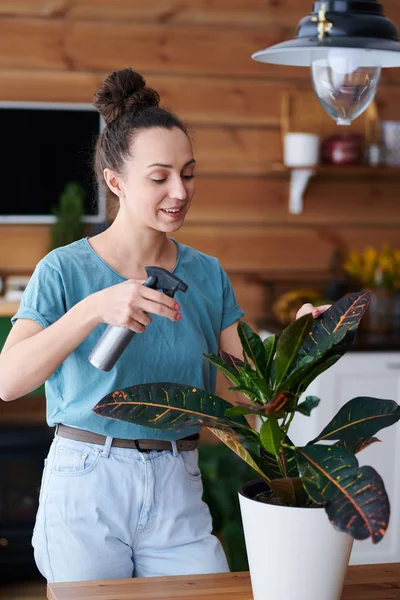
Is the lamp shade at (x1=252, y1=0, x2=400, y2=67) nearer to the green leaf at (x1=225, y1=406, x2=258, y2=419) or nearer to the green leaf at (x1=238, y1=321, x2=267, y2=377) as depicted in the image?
the green leaf at (x1=238, y1=321, x2=267, y2=377)

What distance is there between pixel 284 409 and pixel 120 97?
0.88 meters

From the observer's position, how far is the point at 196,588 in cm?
145

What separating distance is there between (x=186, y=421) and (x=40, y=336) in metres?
0.39

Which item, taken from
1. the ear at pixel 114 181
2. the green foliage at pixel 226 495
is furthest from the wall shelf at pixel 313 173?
the ear at pixel 114 181

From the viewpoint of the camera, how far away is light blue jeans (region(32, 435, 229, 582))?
1701 millimetres

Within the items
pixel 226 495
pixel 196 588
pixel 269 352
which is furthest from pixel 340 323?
pixel 226 495

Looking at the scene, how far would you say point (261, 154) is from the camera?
393 cm

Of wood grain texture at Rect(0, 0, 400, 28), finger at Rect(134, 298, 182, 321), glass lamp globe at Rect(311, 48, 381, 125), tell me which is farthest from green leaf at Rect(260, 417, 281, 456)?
wood grain texture at Rect(0, 0, 400, 28)

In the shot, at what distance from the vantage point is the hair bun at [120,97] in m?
1.90

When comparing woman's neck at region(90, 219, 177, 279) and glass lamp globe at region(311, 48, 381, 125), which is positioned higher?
glass lamp globe at region(311, 48, 381, 125)

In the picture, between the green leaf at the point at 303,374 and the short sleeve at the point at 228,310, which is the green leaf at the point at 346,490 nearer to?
the green leaf at the point at 303,374

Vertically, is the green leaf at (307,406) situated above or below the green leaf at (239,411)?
above

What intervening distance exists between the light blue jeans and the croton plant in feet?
1.17

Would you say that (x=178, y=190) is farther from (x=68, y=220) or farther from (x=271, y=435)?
(x=68, y=220)
